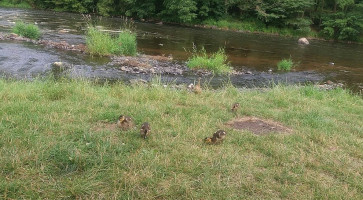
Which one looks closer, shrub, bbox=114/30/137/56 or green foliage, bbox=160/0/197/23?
shrub, bbox=114/30/137/56

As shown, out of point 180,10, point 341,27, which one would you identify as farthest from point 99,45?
point 341,27

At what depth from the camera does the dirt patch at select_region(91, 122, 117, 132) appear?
479cm

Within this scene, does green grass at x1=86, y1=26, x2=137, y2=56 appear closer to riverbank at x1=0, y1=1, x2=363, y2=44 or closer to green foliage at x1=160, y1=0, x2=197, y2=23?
green foliage at x1=160, y1=0, x2=197, y2=23

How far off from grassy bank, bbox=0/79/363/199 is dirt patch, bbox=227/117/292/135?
0.19 meters

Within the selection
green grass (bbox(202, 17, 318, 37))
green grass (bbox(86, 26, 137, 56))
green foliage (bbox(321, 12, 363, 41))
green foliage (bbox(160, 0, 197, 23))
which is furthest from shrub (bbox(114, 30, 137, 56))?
green foliage (bbox(321, 12, 363, 41))

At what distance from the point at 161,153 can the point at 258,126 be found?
2.17m

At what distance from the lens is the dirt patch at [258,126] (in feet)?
18.0

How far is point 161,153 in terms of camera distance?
13.8 feet

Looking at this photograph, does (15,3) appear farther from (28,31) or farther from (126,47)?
(126,47)

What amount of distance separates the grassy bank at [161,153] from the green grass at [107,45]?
27.6ft

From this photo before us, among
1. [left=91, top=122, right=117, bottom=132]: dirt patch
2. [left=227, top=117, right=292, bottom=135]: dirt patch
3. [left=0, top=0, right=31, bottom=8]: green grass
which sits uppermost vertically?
[left=0, top=0, right=31, bottom=8]: green grass

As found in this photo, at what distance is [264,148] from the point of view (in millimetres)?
4680

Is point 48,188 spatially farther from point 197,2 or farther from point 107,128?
point 197,2

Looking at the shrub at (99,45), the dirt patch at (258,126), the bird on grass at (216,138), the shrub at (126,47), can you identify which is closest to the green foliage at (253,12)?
the shrub at (126,47)
